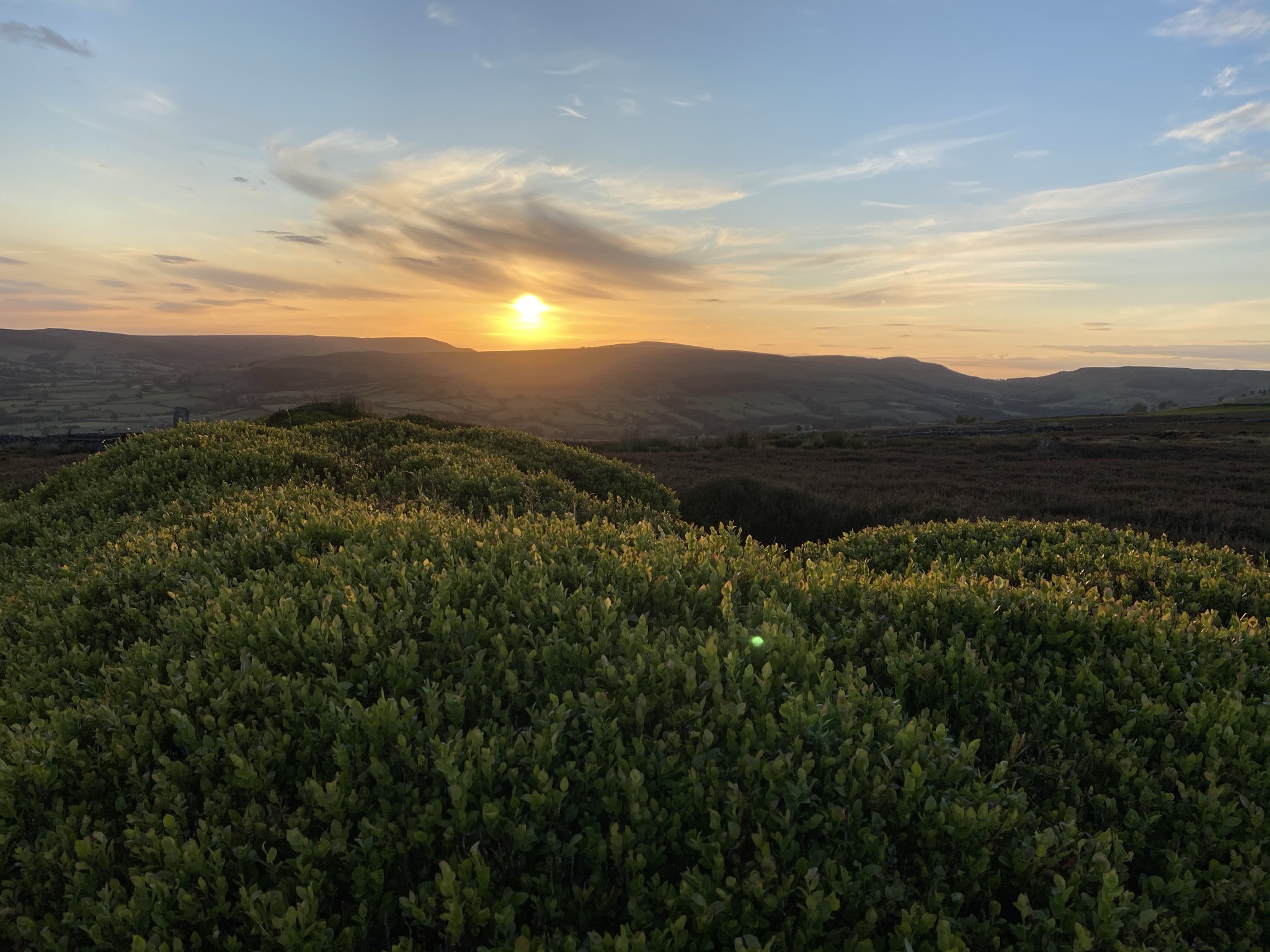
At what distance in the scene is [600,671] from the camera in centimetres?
416

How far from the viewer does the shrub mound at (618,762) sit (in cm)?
297

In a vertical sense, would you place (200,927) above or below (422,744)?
below

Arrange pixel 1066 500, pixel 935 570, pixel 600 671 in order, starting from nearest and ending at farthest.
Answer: pixel 600 671 → pixel 935 570 → pixel 1066 500

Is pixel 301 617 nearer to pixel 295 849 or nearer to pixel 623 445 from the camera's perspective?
pixel 295 849

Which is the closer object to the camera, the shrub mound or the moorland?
the shrub mound

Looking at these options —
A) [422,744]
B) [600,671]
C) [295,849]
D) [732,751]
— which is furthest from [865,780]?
[295,849]

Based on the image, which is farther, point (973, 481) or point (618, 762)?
point (973, 481)

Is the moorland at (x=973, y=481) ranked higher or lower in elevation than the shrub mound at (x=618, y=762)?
lower

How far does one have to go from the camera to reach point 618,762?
11.5 feet

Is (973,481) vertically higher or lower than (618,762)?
lower

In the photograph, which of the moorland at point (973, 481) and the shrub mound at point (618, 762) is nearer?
the shrub mound at point (618, 762)

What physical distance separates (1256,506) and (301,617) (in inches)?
1077

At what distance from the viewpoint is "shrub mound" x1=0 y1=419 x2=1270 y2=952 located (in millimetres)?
2971

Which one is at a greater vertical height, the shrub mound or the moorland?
the shrub mound
